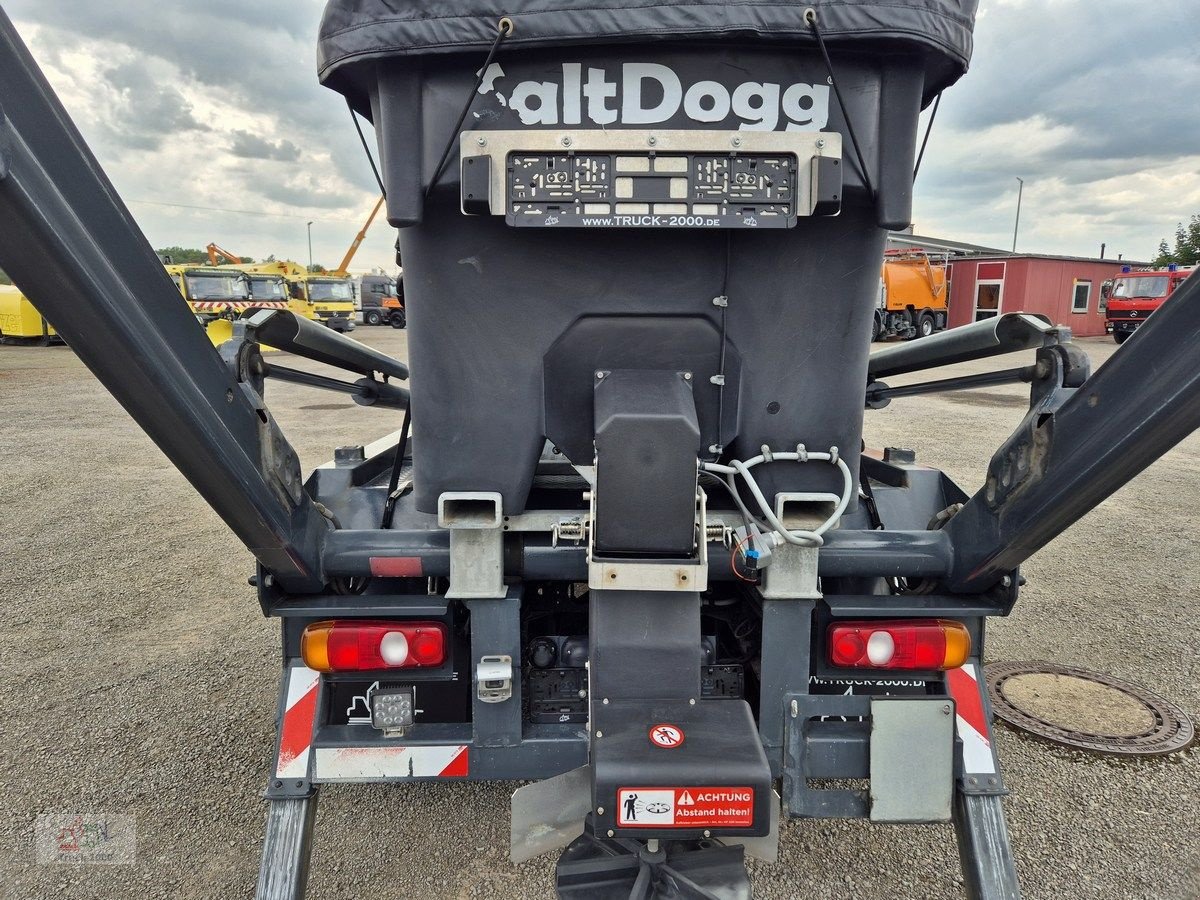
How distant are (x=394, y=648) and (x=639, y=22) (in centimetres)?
168

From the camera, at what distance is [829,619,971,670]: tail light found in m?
2.29

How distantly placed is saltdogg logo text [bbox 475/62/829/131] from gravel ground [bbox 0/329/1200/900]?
221 cm

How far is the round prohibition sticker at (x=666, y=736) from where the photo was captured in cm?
172

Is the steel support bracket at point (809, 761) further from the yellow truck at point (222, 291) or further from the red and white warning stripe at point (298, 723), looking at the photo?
the yellow truck at point (222, 291)

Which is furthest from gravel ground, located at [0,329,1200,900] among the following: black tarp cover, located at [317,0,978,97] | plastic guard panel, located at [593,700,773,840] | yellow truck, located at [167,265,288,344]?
yellow truck, located at [167,265,288,344]

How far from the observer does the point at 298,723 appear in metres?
2.28

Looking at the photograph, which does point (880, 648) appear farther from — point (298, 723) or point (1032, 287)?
point (1032, 287)

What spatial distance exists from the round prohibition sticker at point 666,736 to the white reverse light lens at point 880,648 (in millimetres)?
802

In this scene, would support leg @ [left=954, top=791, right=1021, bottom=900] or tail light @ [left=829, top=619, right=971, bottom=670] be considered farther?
tail light @ [left=829, top=619, right=971, bottom=670]

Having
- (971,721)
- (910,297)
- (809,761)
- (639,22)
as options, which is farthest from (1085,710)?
(910,297)

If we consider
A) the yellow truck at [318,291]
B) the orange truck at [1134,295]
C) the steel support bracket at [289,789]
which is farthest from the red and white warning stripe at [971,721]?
the yellow truck at [318,291]

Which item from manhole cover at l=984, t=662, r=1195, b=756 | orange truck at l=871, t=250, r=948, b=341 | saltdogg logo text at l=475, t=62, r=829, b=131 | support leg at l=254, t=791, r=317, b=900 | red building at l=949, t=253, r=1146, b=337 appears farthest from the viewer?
red building at l=949, t=253, r=1146, b=337

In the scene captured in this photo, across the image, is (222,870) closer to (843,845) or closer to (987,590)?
(843,845)

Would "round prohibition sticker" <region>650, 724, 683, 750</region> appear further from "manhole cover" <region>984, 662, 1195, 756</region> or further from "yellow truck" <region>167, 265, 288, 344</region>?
"yellow truck" <region>167, 265, 288, 344</region>
